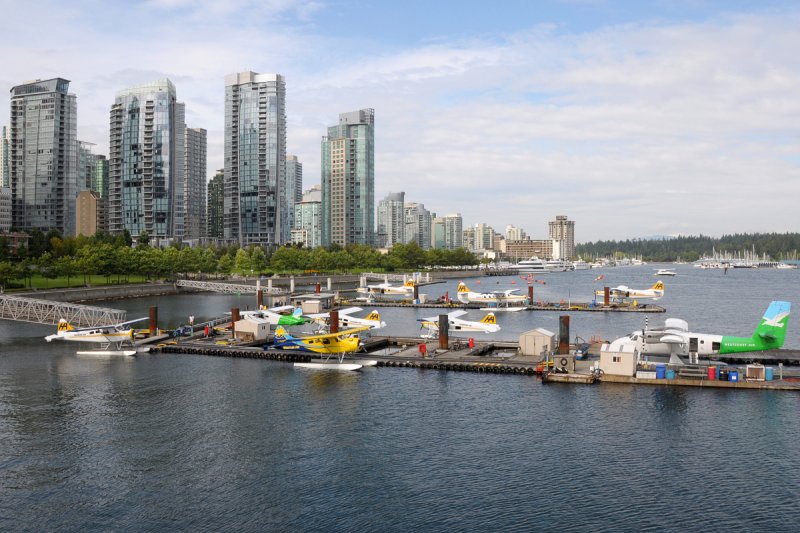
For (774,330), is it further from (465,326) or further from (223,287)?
(223,287)

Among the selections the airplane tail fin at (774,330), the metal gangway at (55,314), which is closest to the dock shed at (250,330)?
the metal gangway at (55,314)

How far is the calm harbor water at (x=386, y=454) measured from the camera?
1048 inches

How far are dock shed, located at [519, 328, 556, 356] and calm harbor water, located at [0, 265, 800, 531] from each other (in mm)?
8888

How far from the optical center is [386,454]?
33344 mm

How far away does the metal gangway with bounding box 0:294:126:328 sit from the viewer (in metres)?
77.1

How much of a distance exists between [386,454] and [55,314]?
64289 millimetres

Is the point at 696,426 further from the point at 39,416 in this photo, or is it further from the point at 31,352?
the point at 31,352

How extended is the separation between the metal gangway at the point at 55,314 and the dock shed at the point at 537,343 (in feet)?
149

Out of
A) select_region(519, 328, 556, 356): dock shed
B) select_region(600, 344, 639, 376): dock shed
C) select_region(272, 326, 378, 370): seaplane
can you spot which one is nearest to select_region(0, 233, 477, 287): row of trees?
select_region(272, 326, 378, 370): seaplane

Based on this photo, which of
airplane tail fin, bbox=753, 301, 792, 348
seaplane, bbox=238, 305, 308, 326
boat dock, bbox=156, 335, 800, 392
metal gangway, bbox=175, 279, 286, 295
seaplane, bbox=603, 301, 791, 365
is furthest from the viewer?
metal gangway, bbox=175, 279, 286, 295

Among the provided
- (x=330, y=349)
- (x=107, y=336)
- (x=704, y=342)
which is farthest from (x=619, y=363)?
(x=107, y=336)

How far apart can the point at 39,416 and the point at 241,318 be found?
38.0 m

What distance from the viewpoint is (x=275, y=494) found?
28703 mm

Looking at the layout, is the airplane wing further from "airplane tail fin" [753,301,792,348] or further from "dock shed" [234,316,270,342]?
"dock shed" [234,316,270,342]
